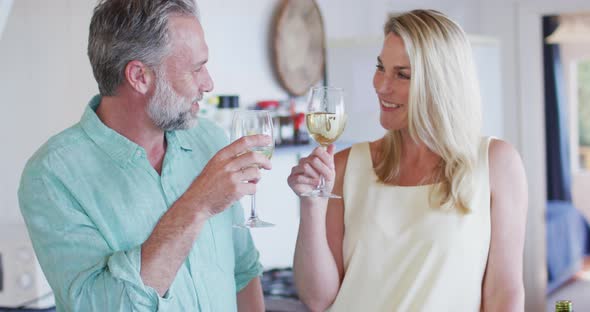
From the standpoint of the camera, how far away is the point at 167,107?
154 centimetres

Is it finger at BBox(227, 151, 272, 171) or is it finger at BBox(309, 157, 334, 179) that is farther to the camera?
finger at BBox(309, 157, 334, 179)

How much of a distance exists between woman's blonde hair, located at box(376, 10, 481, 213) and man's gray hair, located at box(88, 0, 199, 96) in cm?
57

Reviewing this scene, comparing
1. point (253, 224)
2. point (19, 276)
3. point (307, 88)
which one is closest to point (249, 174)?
point (253, 224)

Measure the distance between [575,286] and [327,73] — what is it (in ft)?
10.7

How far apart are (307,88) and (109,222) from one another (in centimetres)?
266

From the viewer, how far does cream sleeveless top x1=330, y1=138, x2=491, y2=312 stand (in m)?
1.78

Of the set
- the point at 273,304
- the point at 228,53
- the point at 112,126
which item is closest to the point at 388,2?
the point at 228,53

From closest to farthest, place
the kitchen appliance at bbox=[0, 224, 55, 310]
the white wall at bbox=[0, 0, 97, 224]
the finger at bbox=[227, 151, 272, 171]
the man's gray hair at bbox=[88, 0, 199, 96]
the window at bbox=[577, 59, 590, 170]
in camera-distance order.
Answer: the finger at bbox=[227, 151, 272, 171] → the man's gray hair at bbox=[88, 0, 199, 96] → the kitchen appliance at bbox=[0, 224, 55, 310] → the white wall at bbox=[0, 0, 97, 224] → the window at bbox=[577, 59, 590, 170]

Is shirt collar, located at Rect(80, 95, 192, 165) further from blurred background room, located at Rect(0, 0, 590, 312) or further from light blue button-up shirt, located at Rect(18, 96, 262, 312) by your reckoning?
blurred background room, located at Rect(0, 0, 590, 312)

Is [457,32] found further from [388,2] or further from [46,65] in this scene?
[388,2]

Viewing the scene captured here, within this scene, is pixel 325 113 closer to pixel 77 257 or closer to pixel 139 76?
pixel 139 76

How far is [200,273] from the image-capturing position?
1.62 metres

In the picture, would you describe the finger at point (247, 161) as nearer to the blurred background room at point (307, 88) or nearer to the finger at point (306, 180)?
the finger at point (306, 180)

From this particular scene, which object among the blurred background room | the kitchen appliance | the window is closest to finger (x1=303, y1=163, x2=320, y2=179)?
the blurred background room
